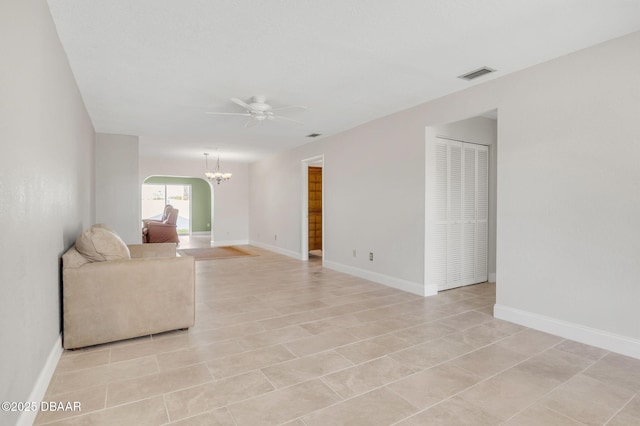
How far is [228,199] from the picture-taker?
982 centimetres

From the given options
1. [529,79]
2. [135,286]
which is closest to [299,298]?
[135,286]

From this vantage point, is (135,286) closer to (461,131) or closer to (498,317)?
(498,317)

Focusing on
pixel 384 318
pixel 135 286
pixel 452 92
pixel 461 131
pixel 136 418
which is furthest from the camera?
pixel 461 131

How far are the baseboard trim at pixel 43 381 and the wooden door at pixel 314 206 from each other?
17.4 ft

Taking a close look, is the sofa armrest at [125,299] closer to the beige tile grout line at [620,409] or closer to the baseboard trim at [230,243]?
the beige tile grout line at [620,409]

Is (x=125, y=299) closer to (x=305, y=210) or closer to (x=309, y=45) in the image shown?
(x=309, y=45)

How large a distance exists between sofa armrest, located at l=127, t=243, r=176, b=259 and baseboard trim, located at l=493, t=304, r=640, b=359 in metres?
3.95

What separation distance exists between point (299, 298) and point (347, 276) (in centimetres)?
142

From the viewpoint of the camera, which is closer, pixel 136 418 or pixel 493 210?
pixel 136 418

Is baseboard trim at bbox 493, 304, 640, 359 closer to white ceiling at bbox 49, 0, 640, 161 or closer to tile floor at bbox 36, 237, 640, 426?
tile floor at bbox 36, 237, 640, 426

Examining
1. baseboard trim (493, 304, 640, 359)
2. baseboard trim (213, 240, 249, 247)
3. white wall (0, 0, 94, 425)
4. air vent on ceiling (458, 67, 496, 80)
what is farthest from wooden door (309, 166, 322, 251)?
white wall (0, 0, 94, 425)

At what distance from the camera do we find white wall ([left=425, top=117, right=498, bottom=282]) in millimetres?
4211

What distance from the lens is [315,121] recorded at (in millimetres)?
5047

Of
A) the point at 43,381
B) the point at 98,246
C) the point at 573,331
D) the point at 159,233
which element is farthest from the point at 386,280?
the point at 159,233
